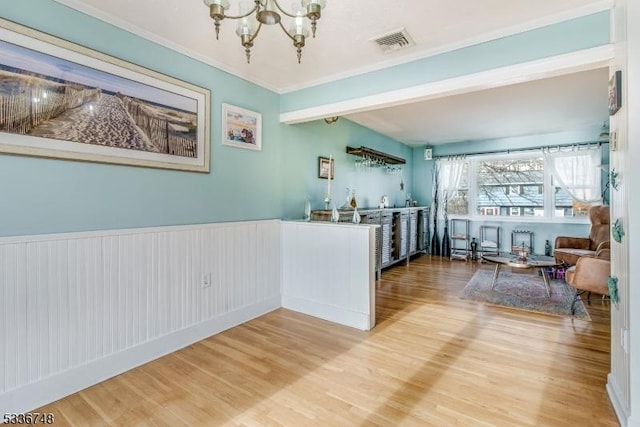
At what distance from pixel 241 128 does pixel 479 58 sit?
214 cm

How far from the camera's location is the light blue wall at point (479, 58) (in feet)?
6.68

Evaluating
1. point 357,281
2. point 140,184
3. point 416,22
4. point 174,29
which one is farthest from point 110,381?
point 416,22

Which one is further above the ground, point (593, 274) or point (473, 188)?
point (473, 188)

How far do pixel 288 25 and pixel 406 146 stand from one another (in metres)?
5.27

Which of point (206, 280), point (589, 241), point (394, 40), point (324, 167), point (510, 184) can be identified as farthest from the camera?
point (510, 184)

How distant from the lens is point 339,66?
2902mm

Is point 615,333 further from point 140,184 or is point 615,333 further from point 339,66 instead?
point 140,184

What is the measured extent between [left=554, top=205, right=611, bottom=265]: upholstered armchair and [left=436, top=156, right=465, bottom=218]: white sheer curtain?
7.28 feet

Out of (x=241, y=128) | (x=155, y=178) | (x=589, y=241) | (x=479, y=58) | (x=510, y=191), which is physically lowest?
(x=589, y=241)

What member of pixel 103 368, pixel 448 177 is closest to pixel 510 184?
pixel 448 177

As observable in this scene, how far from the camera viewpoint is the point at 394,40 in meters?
2.42

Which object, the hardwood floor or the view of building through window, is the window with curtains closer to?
the view of building through window

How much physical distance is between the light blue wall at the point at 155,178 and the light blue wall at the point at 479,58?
0.70 m

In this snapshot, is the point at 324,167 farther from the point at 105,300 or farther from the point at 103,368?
the point at 103,368
